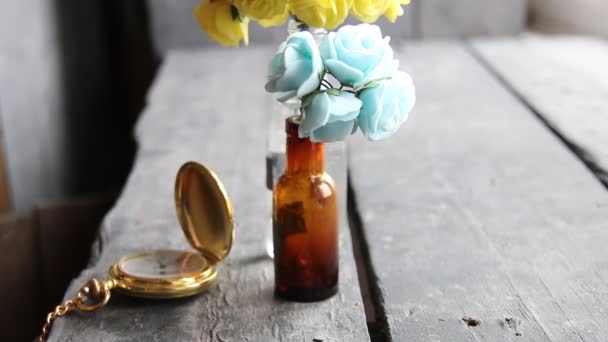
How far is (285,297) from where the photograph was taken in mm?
1042

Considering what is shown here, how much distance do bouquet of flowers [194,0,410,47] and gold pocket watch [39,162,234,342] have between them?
0.18 m

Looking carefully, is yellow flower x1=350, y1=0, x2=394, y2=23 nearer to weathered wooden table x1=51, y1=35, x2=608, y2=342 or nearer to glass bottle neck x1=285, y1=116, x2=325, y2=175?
glass bottle neck x1=285, y1=116, x2=325, y2=175

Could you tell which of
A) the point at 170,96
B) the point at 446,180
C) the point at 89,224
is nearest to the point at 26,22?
the point at 170,96

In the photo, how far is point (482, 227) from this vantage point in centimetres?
126

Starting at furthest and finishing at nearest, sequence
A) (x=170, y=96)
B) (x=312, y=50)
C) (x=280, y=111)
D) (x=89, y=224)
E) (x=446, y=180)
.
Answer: (x=170, y=96), (x=89, y=224), (x=446, y=180), (x=280, y=111), (x=312, y=50)

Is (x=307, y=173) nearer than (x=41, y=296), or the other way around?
(x=307, y=173)

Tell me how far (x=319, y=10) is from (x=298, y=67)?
0.08 m

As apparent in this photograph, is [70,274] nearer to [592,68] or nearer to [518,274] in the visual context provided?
[518,274]

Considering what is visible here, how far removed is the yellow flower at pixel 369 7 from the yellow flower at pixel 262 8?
0.07 metres

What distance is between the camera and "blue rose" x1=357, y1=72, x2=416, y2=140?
912 mm

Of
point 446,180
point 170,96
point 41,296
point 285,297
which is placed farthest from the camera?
point 170,96

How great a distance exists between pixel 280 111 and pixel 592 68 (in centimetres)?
137

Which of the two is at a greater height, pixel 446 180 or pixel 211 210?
pixel 211 210

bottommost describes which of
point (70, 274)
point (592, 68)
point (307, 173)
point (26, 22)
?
point (70, 274)
